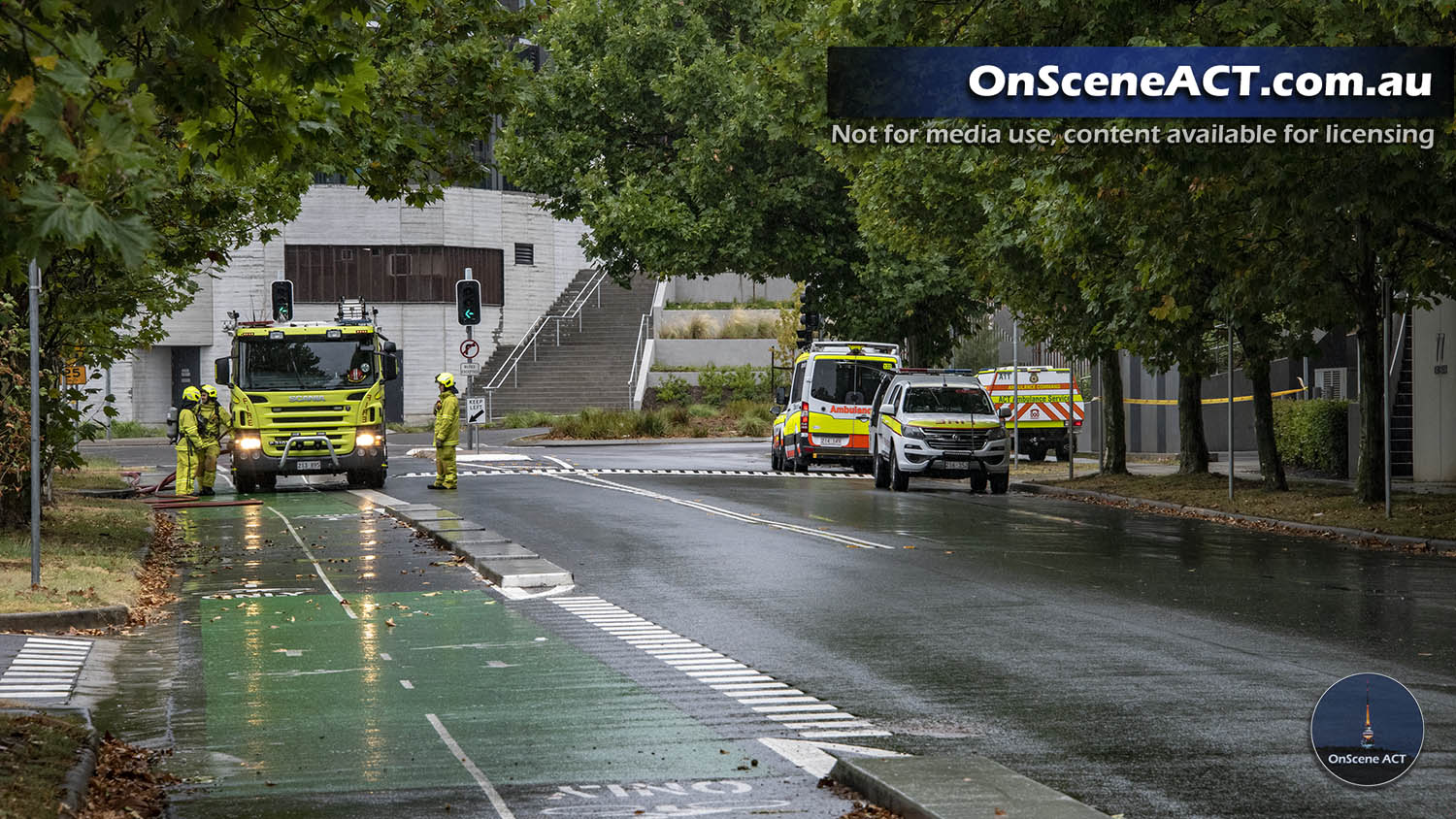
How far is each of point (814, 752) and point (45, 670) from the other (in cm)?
548

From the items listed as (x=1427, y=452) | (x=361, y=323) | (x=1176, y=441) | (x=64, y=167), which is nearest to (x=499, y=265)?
(x=1176, y=441)

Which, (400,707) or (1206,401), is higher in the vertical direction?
(1206,401)

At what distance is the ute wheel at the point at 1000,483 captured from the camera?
3116cm

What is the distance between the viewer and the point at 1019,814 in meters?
6.90

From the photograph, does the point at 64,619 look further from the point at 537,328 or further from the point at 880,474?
the point at 537,328

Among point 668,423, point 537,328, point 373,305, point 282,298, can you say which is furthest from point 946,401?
point 373,305

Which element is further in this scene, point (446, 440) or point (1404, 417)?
point (1404, 417)

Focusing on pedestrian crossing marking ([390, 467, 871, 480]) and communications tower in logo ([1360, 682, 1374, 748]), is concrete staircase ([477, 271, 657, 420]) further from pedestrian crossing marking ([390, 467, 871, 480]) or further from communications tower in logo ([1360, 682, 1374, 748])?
communications tower in logo ([1360, 682, 1374, 748])

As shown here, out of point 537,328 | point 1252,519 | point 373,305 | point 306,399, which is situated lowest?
point 1252,519

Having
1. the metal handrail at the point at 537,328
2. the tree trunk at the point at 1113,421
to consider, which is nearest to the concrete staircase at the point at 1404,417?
the tree trunk at the point at 1113,421

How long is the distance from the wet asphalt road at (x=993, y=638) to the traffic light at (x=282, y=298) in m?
17.6

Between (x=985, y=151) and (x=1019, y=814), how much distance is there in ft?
44.9

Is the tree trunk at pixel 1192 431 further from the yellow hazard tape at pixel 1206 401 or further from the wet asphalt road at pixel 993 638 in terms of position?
the yellow hazard tape at pixel 1206 401

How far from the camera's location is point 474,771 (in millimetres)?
8336
